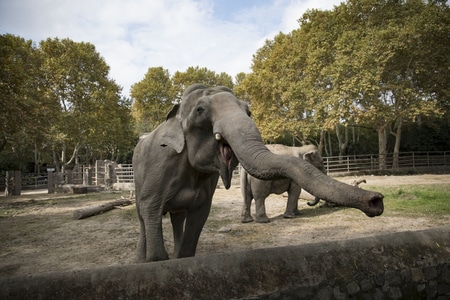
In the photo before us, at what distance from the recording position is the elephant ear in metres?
3.29

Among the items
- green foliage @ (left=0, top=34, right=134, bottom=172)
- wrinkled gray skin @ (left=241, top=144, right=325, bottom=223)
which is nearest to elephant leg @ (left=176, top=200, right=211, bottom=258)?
wrinkled gray skin @ (left=241, top=144, right=325, bottom=223)

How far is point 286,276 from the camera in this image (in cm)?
255

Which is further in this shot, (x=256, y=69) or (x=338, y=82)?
(x=256, y=69)

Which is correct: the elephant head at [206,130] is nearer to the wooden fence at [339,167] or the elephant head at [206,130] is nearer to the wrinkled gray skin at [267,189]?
the wrinkled gray skin at [267,189]

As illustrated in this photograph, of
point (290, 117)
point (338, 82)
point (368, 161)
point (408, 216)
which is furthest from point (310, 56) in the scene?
point (408, 216)

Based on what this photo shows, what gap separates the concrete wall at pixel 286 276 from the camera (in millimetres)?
2160

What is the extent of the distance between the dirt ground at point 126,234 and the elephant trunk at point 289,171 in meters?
3.19

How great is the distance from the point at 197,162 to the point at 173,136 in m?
0.45

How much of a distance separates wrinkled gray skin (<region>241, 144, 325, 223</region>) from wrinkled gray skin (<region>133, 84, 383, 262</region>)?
366 centimetres

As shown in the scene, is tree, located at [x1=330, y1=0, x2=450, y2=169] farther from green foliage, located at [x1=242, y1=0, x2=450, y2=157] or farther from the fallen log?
the fallen log

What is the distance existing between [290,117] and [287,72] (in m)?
3.71

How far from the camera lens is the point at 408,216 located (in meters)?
7.40

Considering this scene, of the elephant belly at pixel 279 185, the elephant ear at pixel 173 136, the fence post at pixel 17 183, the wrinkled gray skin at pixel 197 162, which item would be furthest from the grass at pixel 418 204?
the fence post at pixel 17 183

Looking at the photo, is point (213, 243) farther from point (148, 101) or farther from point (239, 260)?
point (148, 101)
